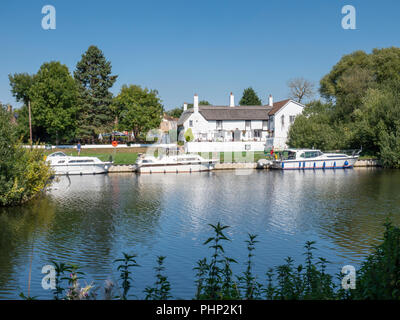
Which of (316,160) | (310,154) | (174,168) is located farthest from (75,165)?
(316,160)

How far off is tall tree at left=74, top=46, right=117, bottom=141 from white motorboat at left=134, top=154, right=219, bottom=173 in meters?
25.7

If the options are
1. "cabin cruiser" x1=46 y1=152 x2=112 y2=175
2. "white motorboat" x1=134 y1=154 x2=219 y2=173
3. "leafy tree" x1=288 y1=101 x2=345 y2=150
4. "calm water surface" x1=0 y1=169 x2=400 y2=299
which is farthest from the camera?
"leafy tree" x1=288 y1=101 x2=345 y2=150

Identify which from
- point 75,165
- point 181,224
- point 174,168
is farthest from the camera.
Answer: point 174,168

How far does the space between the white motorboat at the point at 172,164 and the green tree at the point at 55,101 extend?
80.7 ft

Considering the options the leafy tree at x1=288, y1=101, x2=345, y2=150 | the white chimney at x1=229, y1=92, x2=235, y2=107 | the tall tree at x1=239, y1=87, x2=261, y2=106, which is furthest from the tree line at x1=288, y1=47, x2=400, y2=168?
the tall tree at x1=239, y1=87, x2=261, y2=106

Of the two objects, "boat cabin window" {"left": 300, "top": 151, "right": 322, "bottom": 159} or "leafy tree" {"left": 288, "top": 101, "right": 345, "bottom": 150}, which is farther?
"leafy tree" {"left": 288, "top": 101, "right": 345, "bottom": 150}

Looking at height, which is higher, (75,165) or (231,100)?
(231,100)

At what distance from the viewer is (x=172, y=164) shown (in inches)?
1791

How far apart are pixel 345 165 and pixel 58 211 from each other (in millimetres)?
36917

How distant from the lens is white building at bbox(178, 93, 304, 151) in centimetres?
6975

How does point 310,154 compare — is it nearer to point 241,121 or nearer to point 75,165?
point 241,121

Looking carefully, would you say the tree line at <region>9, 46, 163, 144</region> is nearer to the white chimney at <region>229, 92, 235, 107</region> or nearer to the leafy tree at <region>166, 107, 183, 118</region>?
the white chimney at <region>229, 92, 235, 107</region>

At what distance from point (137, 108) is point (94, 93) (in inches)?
326
